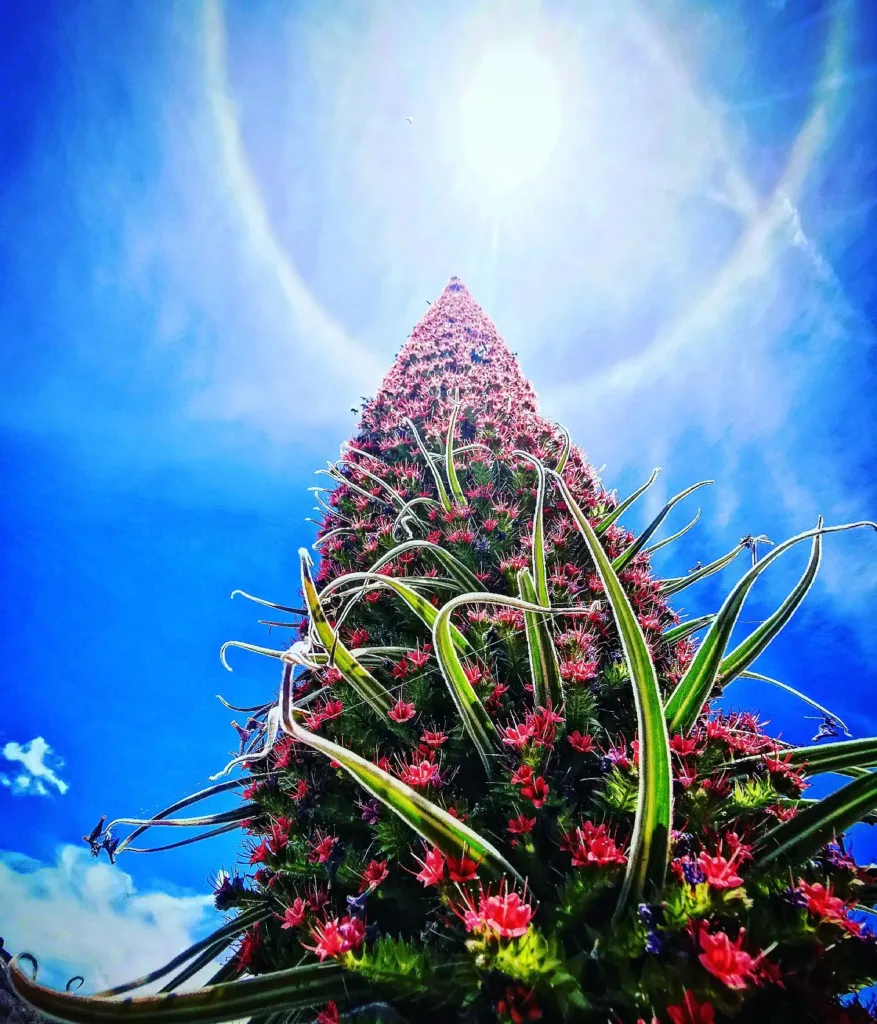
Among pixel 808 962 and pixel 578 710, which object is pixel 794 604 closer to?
pixel 578 710

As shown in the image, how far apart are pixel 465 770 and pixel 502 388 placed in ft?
20.1

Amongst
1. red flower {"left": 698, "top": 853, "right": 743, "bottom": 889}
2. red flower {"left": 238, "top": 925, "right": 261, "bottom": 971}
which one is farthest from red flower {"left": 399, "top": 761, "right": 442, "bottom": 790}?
red flower {"left": 238, "top": 925, "right": 261, "bottom": 971}

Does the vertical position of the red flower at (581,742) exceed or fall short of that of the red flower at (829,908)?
it exceeds it

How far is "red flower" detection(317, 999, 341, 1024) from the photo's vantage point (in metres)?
1.40

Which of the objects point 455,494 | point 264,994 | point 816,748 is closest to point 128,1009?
point 264,994

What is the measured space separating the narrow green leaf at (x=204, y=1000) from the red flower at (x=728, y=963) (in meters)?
1.03

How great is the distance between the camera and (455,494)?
12.9ft

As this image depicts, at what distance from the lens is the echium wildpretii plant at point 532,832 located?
1.27 meters

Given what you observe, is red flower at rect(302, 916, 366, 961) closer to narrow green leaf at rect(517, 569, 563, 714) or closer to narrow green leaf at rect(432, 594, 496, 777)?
narrow green leaf at rect(432, 594, 496, 777)

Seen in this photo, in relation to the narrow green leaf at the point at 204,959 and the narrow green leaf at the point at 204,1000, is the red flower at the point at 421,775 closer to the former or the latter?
the narrow green leaf at the point at 204,1000

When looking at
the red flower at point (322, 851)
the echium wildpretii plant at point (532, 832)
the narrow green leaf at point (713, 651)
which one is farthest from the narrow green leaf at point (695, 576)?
Result: the red flower at point (322, 851)

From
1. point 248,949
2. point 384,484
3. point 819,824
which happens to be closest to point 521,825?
point 819,824

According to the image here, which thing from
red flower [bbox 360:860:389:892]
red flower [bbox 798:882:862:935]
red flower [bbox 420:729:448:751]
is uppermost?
red flower [bbox 420:729:448:751]

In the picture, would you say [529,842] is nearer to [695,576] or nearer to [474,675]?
[474,675]
